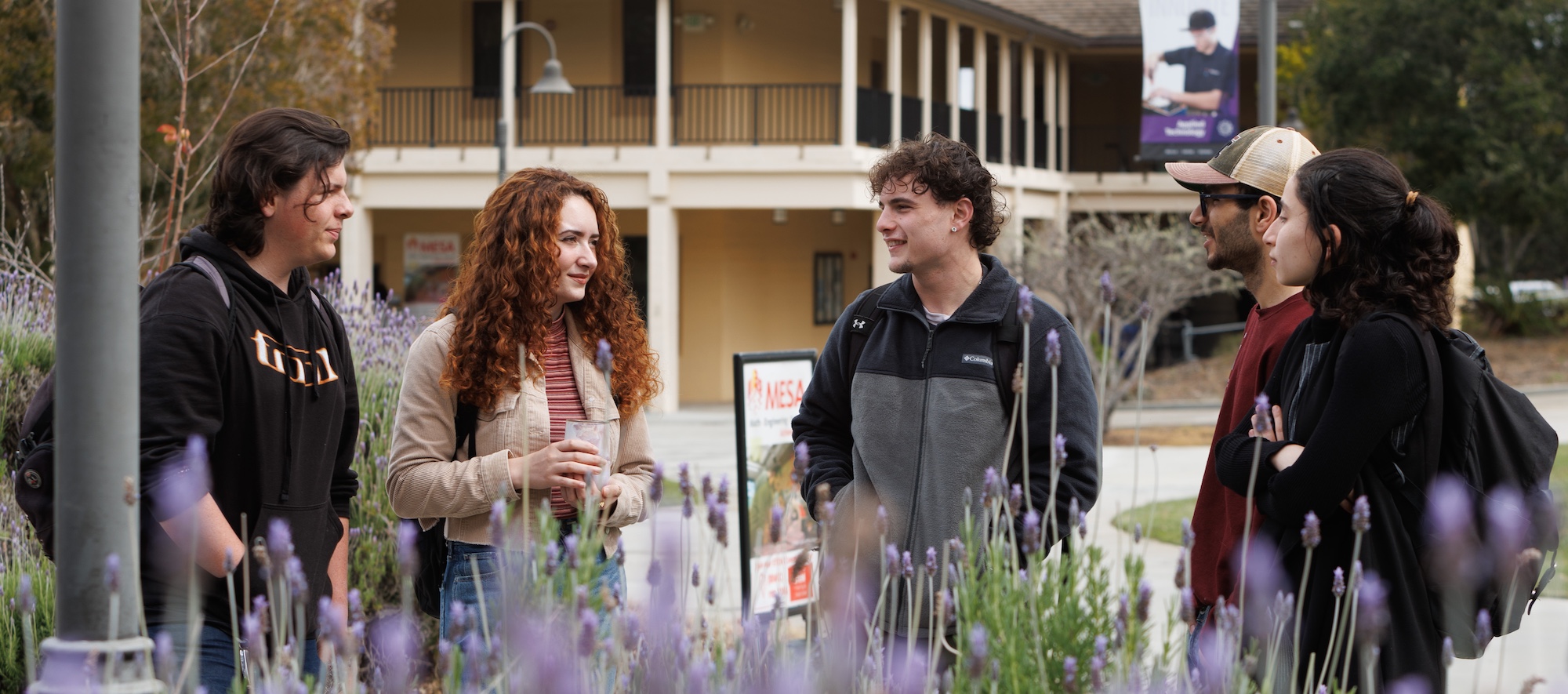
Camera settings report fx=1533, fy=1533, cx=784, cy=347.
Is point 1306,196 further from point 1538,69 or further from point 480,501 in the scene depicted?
point 1538,69

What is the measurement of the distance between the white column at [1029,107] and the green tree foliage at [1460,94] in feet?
17.2

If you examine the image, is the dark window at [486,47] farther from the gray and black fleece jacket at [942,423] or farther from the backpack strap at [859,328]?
the gray and black fleece jacket at [942,423]

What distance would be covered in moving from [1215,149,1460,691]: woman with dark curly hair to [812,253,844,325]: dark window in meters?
23.5

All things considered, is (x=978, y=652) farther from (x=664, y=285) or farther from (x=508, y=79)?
(x=664, y=285)

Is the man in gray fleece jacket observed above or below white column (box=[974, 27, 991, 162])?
below

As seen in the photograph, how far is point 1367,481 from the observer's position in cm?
286

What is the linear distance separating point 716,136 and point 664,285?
284 centimetres

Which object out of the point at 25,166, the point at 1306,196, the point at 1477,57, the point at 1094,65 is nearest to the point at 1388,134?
the point at 1477,57

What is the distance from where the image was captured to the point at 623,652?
2.28 meters

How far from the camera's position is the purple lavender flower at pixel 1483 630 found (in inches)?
93.3

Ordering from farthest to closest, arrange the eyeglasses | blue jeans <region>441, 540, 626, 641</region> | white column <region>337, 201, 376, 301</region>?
white column <region>337, 201, 376, 301</region> → the eyeglasses → blue jeans <region>441, 540, 626, 641</region>

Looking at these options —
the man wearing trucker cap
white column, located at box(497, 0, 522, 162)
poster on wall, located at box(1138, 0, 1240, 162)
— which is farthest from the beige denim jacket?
white column, located at box(497, 0, 522, 162)

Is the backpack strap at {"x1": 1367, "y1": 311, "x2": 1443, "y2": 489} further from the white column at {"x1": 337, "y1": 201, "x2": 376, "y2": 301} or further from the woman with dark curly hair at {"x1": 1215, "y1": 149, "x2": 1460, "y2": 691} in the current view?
the white column at {"x1": 337, "y1": 201, "x2": 376, "y2": 301}

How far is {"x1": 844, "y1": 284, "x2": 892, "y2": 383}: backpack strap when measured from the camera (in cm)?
374
